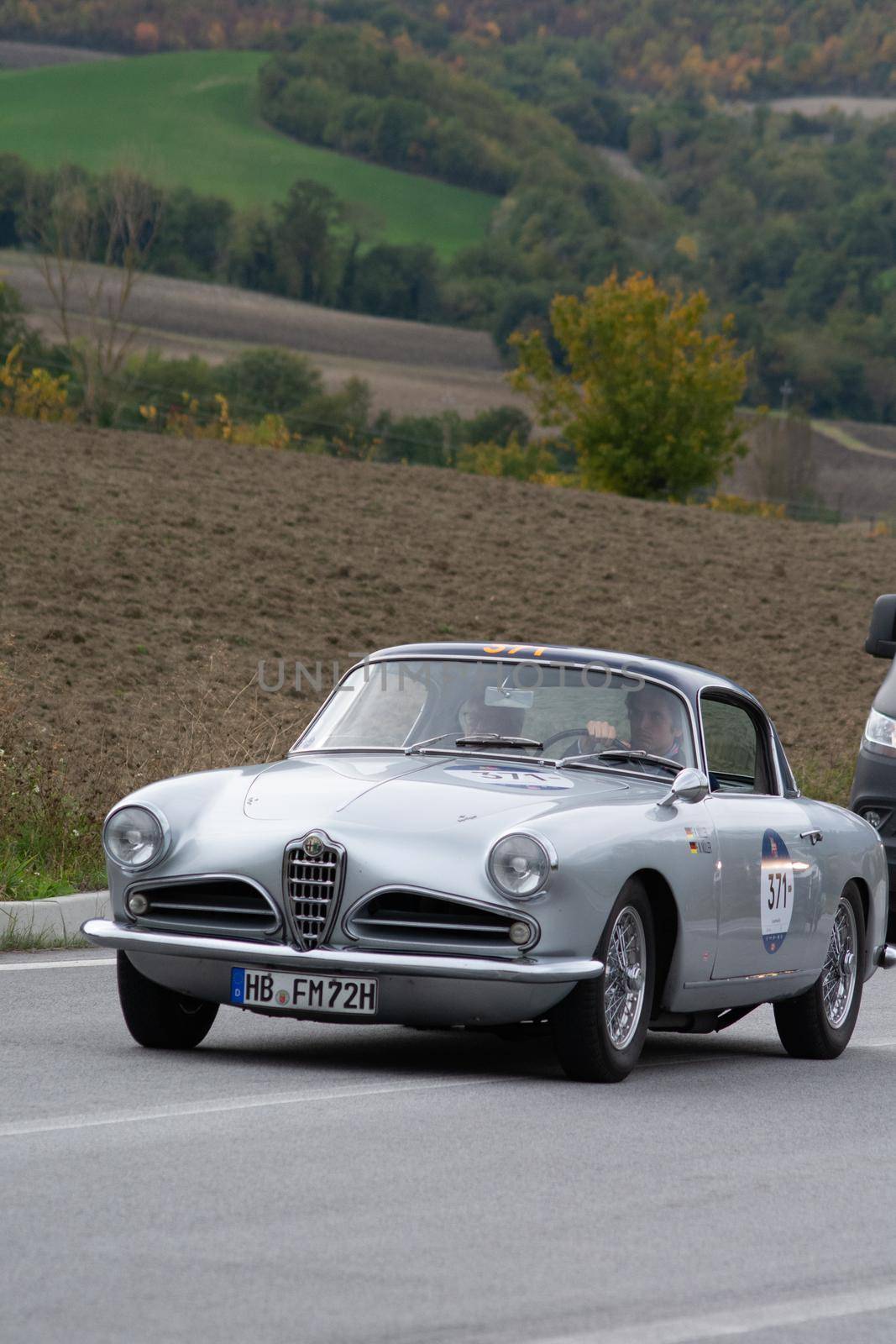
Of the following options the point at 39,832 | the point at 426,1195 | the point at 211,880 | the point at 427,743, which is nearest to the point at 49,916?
the point at 39,832

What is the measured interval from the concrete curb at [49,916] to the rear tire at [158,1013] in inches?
133

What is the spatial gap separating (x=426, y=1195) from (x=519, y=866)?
176 cm

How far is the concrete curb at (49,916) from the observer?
1155 centimetres

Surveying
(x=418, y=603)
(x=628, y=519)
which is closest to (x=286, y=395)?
(x=628, y=519)

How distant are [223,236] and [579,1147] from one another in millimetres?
155685

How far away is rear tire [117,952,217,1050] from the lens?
7.98 m

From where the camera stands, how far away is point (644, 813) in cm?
788

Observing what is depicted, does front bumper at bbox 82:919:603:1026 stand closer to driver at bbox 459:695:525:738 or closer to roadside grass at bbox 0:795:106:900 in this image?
driver at bbox 459:695:525:738

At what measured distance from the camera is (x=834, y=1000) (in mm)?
9461

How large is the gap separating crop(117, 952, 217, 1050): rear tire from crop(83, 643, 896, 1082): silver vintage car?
0.03ft

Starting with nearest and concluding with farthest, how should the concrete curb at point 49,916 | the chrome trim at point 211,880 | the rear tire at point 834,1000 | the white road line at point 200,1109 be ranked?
the white road line at point 200,1109 → the chrome trim at point 211,880 → the rear tire at point 834,1000 → the concrete curb at point 49,916

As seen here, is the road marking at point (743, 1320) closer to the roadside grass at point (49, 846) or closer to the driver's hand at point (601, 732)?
the driver's hand at point (601, 732)

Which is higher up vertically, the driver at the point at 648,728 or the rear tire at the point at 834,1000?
the driver at the point at 648,728

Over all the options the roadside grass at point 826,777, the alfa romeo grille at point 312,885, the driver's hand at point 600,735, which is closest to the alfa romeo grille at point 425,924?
the alfa romeo grille at point 312,885
